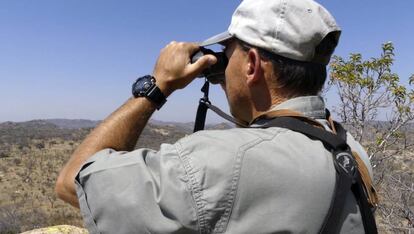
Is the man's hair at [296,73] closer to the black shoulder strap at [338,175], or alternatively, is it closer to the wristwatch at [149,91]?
the black shoulder strap at [338,175]

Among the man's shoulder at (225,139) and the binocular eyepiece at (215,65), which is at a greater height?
the binocular eyepiece at (215,65)

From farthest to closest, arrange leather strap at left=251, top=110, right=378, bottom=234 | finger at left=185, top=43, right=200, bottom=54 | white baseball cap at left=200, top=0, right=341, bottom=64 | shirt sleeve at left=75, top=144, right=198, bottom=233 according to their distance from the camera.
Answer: finger at left=185, top=43, right=200, bottom=54 → white baseball cap at left=200, top=0, right=341, bottom=64 → leather strap at left=251, top=110, right=378, bottom=234 → shirt sleeve at left=75, top=144, right=198, bottom=233

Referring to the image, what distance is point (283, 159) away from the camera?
1.08 metres

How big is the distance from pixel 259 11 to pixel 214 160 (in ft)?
1.74

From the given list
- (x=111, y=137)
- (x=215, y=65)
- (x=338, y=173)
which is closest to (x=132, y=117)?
(x=111, y=137)

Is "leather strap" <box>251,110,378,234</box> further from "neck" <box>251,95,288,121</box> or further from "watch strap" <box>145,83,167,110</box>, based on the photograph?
"watch strap" <box>145,83,167,110</box>

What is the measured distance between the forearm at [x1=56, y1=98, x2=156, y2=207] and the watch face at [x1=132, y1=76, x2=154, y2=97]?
2cm

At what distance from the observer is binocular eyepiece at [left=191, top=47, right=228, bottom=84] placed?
57.4 inches

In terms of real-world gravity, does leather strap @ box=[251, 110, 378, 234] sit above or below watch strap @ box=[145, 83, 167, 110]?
below

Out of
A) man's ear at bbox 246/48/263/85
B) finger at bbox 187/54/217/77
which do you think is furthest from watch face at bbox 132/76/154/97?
man's ear at bbox 246/48/263/85

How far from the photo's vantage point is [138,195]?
3.39 ft

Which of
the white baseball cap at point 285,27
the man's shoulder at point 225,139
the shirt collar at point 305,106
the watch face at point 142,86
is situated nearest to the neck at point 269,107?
the shirt collar at point 305,106

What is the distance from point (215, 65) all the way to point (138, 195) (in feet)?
1.99

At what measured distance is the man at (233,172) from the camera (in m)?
1.02
